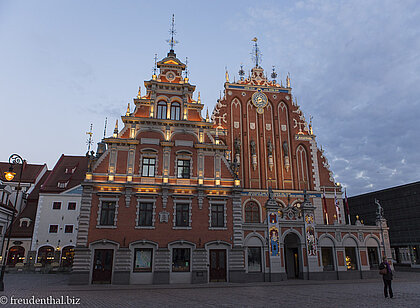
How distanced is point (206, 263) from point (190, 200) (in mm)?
5220

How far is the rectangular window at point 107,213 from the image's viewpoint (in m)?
23.7

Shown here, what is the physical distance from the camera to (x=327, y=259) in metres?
27.3

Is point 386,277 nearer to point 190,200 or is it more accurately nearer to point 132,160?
point 190,200

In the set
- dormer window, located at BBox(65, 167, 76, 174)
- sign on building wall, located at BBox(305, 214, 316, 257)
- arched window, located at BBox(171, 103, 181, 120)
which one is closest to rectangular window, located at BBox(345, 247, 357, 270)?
sign on building wall, located at BBox(305, 214, 316, 257)

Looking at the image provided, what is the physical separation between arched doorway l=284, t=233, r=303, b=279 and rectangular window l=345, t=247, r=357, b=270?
4619mm

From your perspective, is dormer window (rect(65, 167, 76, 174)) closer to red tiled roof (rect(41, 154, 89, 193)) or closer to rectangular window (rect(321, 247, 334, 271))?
red tiled roof (rect(41, 154, 89, 193))

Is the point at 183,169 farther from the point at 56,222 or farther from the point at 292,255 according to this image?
the point at 56,222

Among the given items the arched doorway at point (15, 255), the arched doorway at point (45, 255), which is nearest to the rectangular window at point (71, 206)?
the arched doorway at point (45, 255)

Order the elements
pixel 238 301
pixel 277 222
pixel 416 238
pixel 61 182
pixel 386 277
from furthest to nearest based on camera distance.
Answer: pixel 61 182, pixel 416 238, pixel 277 222, pixel 386 277, pixel 238 301

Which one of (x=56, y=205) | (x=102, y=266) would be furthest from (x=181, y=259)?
(x=56, y=205)

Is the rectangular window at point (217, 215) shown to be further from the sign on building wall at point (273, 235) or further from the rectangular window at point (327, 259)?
the rectangular window at point (327, 259)

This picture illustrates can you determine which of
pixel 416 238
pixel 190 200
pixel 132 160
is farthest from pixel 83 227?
pixel 416 238

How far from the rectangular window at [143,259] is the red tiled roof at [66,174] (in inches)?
935

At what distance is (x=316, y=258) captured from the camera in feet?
87.5
